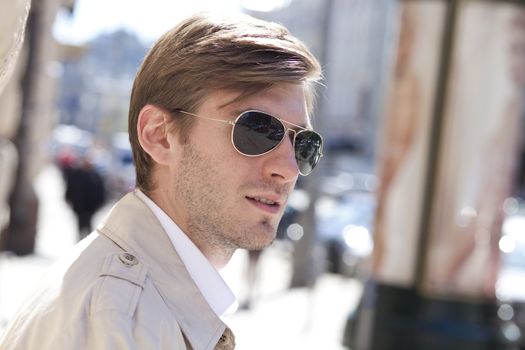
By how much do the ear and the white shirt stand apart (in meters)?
0.11

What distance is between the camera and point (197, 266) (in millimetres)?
1964

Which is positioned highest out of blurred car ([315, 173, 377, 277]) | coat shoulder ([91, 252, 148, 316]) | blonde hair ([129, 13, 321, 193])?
blonde hair ([129, 13, 321, 193])

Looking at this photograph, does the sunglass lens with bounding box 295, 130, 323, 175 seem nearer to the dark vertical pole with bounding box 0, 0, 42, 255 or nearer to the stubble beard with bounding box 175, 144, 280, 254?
the stubble beard with bounding box 175, 144, 280, 254

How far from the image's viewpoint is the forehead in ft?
6.61

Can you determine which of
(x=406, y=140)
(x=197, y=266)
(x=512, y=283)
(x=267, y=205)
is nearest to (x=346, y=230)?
(x=512, y=283)

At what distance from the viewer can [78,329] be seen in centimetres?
162

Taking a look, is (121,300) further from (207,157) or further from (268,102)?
(268,102)

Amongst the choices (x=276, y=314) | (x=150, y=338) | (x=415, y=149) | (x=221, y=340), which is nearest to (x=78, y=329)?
(x=150, y=338)

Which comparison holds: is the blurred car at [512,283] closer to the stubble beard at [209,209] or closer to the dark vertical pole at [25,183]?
the stubble beard at [209,209]

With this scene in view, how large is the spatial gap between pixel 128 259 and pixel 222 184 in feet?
1.11

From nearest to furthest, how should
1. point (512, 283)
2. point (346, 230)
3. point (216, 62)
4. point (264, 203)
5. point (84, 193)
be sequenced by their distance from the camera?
point (216, 62) < point (264, 203) < point (512, 283) < point (84, 193) < point (346, 230)

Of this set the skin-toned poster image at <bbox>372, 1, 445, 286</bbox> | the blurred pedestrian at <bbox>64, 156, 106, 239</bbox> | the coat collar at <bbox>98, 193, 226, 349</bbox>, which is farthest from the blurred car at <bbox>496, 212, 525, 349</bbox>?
the coat collar at <bbox>98, 193, 226, 349</bbox>

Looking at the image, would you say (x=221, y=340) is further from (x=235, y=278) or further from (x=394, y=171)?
(x=235, y=278)

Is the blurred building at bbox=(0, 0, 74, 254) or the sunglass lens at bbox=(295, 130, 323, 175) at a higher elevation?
the sunglass lens at bbox=(295, 130, 323, 175)
